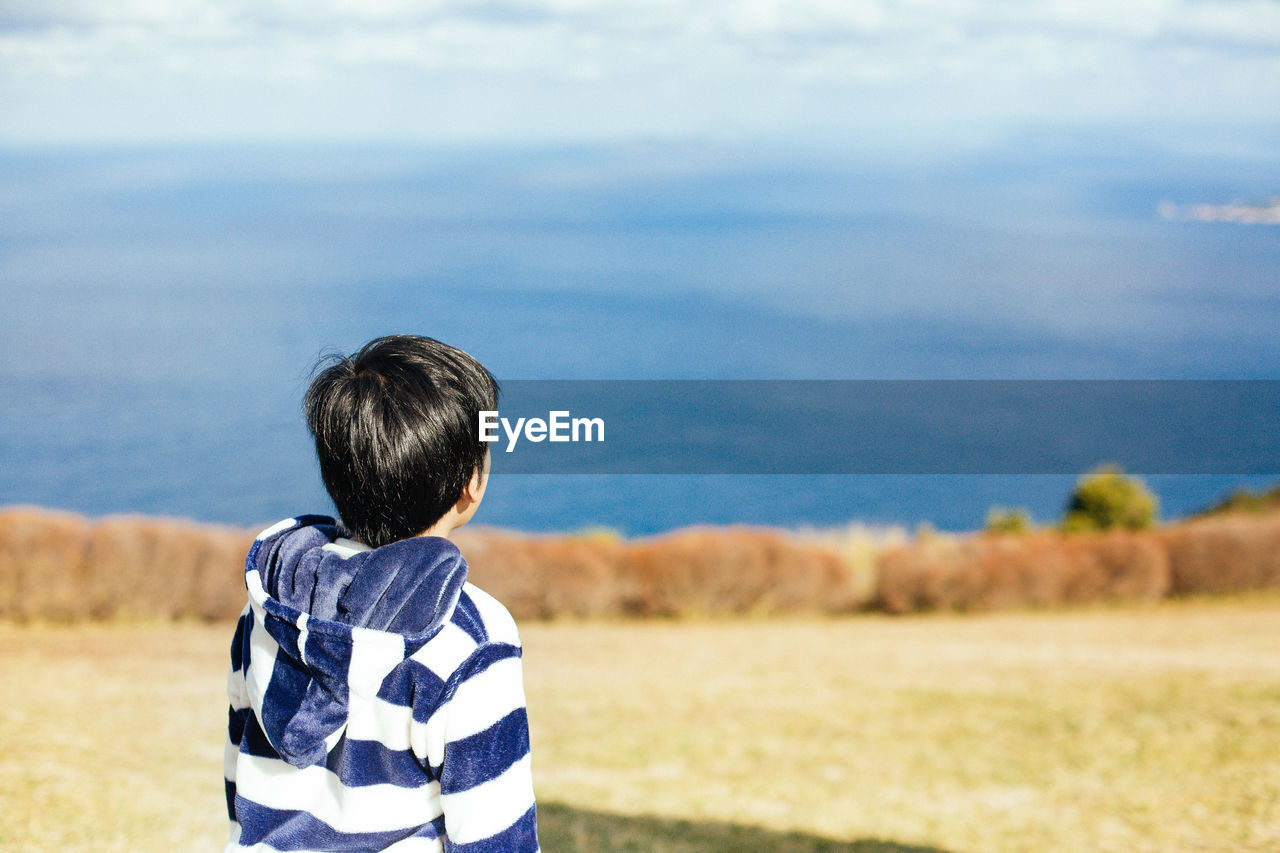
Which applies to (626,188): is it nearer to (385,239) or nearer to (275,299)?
(385,239)

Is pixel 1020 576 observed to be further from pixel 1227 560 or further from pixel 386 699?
pixel 386 699

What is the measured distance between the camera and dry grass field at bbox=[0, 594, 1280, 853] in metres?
3.78

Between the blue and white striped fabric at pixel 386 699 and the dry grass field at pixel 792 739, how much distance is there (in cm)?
258

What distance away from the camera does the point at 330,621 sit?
119 centimetres

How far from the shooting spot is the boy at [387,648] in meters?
1.20

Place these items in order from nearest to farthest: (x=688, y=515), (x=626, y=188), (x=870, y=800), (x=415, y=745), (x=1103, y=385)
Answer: (x=415, y=745) → (x=870, y=800) → (x=688, y=515) → (x=1103, y=385) → (x=626, y=188)

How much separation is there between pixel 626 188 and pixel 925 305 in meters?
17.4

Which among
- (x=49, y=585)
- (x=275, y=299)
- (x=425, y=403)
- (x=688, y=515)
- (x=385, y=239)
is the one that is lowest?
(x=688, y=515)

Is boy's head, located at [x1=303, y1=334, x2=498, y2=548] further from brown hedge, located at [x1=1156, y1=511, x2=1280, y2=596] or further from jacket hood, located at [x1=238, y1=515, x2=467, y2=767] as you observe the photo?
brown hedge, located at [x1=1156, y1=511, x2=1280, y2=596]

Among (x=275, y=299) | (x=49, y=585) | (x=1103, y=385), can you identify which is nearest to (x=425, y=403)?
(x=49, y=585)

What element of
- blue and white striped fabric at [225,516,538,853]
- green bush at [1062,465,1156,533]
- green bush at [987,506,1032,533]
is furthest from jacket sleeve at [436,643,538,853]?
green bush at [1062,465,1156,533]

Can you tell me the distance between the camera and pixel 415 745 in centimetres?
123

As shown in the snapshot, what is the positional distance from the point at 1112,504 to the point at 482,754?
1004 cm

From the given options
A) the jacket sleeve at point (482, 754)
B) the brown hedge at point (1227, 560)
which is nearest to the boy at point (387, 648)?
the jacket sleeve at point (482, 754)
